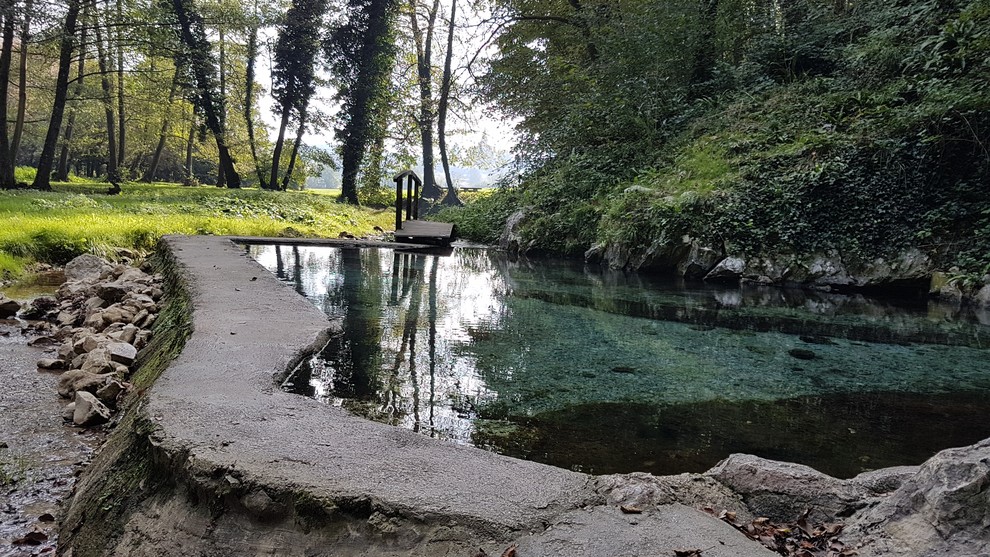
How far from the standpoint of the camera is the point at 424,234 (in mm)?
12117

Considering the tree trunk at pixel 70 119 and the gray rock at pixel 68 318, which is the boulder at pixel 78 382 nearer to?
the gray rock at pixel 68 318

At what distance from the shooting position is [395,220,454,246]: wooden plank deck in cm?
1202

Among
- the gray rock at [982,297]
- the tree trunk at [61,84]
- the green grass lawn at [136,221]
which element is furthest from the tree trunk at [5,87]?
the gray rock at [982,297]

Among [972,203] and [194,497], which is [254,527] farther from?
[972,203]

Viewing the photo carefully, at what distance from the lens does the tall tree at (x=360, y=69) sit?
68.4 ft

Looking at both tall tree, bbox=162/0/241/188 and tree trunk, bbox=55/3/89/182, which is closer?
tree trunk, bbox=55/3/89/182

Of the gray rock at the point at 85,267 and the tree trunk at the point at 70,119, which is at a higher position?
the tree trunk at the point at 70,119

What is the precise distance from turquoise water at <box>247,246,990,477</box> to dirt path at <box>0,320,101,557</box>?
1007mm

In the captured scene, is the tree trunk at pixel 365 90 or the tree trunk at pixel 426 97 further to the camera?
the tree trunk at pixel 426 97

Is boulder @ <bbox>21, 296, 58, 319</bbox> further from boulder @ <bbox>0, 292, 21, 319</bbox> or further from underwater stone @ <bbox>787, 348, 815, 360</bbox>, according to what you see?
underwater stone @ <bbox>787, 348, 815, 360</bbox>

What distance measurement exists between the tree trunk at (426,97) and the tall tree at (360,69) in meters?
2.88

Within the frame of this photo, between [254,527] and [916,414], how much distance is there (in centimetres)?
371

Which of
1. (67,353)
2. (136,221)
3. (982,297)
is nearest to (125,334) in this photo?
(67,353)

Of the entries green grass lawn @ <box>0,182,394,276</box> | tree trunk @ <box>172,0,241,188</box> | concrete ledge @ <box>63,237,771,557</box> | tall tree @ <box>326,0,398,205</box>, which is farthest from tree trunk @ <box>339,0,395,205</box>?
concrete ledge @ <box>63,237,771,557</box>
